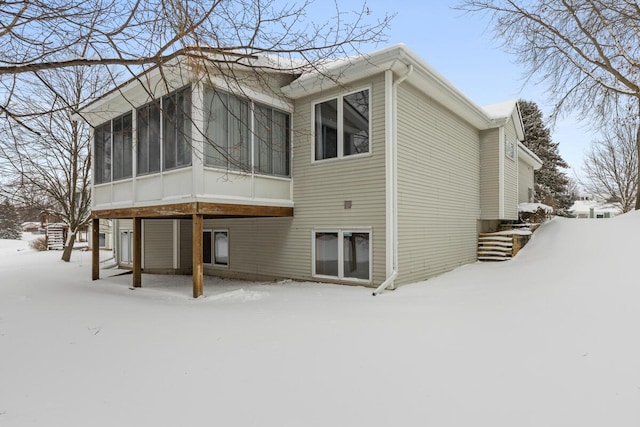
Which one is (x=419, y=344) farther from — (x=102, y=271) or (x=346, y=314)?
(x=102, y=271)

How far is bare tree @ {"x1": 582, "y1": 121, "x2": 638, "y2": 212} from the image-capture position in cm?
2257

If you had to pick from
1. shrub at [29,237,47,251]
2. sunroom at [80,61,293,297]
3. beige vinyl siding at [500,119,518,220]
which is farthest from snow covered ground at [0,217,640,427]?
shrub at [29,237,47,251]

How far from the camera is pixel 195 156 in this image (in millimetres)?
6992

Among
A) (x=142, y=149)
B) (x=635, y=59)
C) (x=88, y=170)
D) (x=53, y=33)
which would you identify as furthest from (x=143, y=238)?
(x=635, y=59)

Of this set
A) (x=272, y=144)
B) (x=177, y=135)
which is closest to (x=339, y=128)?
(x=272, y=144)

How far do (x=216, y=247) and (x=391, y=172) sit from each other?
6257 mm

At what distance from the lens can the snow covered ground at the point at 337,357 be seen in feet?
8.59

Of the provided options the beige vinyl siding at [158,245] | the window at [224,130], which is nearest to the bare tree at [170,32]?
the window at [224,130]

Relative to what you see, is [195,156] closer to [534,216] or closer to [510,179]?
[510,179]

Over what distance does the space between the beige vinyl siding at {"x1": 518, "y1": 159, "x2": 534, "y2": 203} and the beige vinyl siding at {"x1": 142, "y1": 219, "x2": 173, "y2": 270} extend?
1509cm

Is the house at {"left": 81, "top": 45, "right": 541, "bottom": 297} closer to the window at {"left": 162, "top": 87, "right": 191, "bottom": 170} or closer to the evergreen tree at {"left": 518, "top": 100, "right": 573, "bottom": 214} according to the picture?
the window at {"left": 162, "top": 87, "right": 191, "bottom": 170}

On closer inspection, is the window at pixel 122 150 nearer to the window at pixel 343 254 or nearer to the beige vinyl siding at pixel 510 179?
the window at pixel 343 254

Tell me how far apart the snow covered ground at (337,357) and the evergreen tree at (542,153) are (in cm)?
2162

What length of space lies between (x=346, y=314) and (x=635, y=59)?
13.6m
